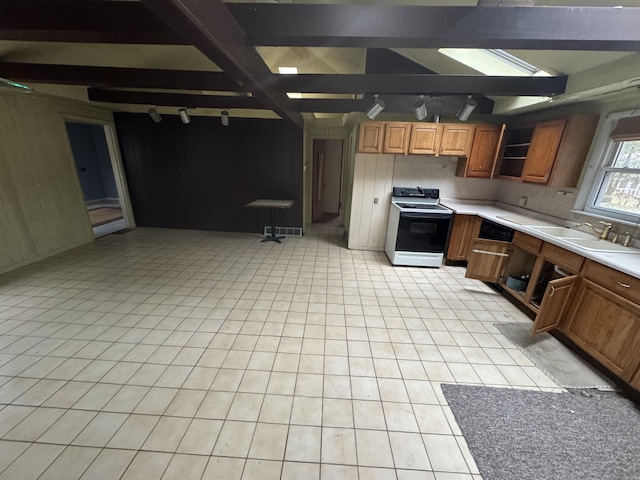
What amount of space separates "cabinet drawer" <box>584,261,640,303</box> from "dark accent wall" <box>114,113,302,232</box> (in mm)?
4299

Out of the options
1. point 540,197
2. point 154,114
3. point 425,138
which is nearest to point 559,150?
point 540,197

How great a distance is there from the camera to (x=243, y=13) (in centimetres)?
144

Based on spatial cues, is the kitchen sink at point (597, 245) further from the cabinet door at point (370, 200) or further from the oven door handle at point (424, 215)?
the cabinet door at point (370, 200)

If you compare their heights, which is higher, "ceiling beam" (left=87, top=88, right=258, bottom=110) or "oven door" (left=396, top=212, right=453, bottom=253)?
"ceiling beam" (left=87, top=88, right=258, bottom=110)

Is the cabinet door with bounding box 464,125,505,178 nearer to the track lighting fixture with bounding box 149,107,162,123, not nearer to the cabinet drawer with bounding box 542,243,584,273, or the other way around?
the cabinet drawer with bounding box 542,243,584,273

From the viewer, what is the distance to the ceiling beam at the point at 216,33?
2.98ft

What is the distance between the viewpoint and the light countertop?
1871mm

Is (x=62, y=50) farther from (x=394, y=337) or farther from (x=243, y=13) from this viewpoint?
(x=394, y=337)

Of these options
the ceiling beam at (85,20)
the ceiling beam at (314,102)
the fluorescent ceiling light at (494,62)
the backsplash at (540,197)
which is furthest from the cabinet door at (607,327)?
the ceiling beam at (85,20)

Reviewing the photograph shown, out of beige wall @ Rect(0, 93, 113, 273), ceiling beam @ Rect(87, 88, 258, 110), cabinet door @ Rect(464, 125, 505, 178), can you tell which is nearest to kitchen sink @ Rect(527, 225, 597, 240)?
cabinet door @ Rect(464, 125, 505, 178)

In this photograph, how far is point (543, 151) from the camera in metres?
2.98

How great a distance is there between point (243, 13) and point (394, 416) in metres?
2.60

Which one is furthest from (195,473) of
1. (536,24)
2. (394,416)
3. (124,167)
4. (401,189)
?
(124,167)

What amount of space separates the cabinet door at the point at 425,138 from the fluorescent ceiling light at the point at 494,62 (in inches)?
34.2
